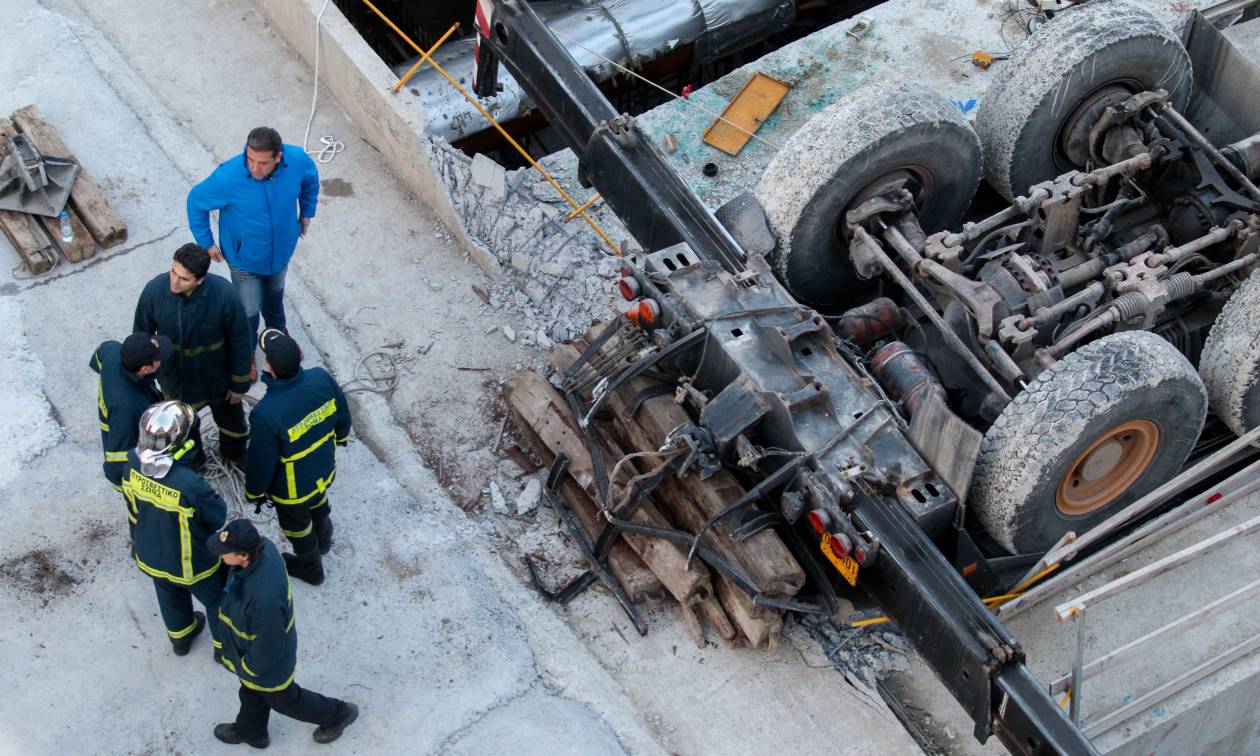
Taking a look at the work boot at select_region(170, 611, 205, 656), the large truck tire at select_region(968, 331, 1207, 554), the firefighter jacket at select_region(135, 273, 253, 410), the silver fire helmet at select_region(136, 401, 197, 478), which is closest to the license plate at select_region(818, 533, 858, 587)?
the large truck tire at select_region(968, 331, 1207, 554)

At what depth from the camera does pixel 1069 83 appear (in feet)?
23.2

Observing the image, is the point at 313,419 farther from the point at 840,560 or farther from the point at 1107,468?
the point at 1107,468

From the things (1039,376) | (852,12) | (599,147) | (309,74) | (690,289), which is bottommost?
(852,12)

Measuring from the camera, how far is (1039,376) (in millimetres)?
5867

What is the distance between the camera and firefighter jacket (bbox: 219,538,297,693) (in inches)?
203

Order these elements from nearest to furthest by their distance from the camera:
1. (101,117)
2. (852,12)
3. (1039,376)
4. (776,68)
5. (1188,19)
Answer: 1. (1039,376)
2. (1188,19)
3. (101,117)
4. (776,68)
5. (852,12)

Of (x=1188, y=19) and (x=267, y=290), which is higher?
(x=267, y=290)

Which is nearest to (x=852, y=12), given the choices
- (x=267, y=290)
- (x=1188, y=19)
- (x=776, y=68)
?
(x=776, y=68)

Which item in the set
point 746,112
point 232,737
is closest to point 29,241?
point 232,737

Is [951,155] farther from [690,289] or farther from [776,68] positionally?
[776,68]

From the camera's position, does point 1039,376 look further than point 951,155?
No

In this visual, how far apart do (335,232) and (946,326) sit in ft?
12.7

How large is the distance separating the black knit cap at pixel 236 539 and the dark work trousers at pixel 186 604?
52cm

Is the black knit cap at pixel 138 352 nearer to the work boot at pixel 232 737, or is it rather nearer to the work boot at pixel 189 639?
the work boot at pixel 189 639
